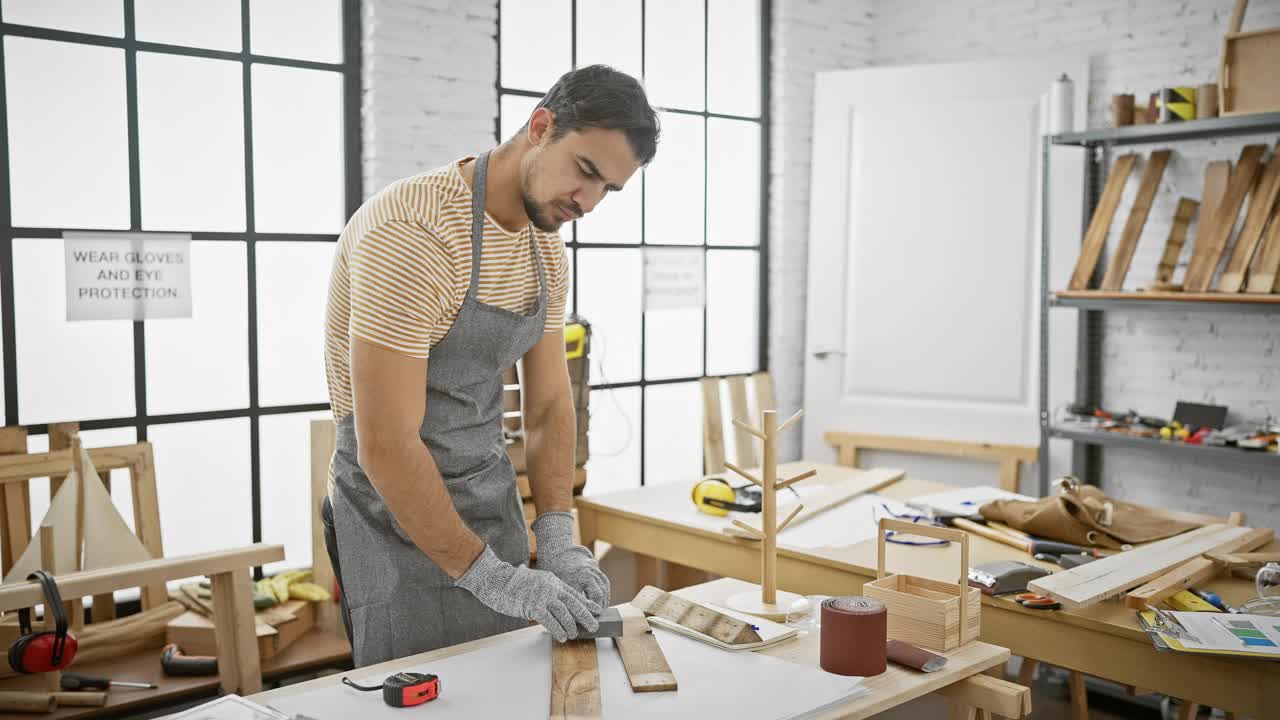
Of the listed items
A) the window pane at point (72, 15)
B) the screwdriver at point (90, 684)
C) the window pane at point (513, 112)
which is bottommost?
the screwdriver at point (90, 684)

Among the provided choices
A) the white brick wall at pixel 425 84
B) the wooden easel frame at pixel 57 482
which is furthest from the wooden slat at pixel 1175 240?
the wooden easel frame at pixel 57 482

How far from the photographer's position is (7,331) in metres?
2.94

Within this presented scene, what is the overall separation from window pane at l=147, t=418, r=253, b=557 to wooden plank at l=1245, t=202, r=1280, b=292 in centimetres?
340

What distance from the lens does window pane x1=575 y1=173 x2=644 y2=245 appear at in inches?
169

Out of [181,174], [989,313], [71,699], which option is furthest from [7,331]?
[989,313]

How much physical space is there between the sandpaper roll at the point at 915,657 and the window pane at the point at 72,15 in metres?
2.77

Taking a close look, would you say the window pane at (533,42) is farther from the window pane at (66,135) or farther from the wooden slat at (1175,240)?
the wooden slat at (1175,240)

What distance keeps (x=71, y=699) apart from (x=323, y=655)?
646mm

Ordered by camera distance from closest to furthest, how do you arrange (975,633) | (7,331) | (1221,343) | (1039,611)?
(975,633) < (1039,611) < (7,331) < (1221,343)

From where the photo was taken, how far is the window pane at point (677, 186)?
452 cm

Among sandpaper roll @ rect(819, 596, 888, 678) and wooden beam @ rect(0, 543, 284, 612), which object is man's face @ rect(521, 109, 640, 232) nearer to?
sandpaper roll @ rect(819, 596, 888, 678)

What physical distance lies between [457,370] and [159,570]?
854 mm

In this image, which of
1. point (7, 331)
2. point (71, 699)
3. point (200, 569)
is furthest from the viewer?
point (7, 331)

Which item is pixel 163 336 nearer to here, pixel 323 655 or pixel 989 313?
pixel 323 655
